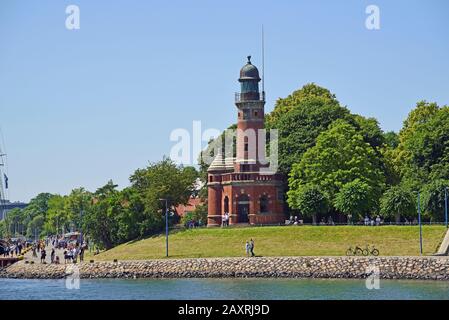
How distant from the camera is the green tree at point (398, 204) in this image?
95.5 meters

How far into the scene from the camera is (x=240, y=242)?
9212cm

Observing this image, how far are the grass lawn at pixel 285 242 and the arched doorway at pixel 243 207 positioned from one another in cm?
460

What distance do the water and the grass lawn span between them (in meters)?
9.02

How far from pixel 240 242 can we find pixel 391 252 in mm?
15279

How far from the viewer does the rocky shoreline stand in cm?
7488

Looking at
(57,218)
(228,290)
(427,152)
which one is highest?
(427,152)

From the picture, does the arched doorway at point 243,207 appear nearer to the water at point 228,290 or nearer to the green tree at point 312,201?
the green tree at point 312,201

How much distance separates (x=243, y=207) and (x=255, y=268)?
2218 cm

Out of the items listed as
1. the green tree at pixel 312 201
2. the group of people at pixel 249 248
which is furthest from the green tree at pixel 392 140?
the group of people at pixel 249 248

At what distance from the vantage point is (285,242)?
89750 mm

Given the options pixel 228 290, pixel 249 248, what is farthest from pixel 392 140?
pixel 228 290

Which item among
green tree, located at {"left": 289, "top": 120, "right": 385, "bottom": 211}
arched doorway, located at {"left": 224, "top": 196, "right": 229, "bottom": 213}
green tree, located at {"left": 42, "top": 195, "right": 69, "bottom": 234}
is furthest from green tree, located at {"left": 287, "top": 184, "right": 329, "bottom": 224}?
green tree, located at {"left": 42, "top": 195, "right": 69, "bottom": 234}

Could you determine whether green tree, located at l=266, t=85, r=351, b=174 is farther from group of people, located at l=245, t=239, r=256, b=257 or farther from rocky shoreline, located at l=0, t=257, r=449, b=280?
rocky shoreline, located at l=0, t=257, r=449, b=280

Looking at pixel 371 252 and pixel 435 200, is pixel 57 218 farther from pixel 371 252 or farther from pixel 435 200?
pixel 371 252
